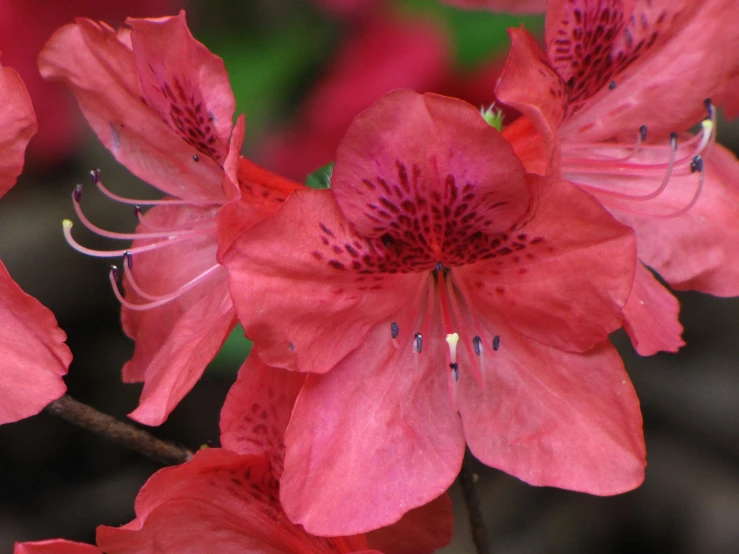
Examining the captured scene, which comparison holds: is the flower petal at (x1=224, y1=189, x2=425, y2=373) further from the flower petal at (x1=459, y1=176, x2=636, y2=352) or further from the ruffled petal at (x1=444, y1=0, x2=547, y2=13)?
the ruffled petal at (x1=444, y1=0, x2=547, y2=13)

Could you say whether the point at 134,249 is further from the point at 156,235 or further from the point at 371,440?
the point at 371,440

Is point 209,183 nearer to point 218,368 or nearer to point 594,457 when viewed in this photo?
point 594,457

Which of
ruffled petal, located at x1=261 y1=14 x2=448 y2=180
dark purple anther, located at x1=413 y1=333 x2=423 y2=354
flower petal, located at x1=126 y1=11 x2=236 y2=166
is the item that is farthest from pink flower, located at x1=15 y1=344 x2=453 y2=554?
ruffled petal, located at x1=261 y1=14 x2=448 y2=180

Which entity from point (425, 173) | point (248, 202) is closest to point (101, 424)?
point (248, 202)

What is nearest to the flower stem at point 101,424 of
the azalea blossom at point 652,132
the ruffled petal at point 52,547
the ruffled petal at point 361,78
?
the ruffled petal at point 52,547

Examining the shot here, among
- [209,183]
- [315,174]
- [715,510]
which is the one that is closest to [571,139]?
[315,174]

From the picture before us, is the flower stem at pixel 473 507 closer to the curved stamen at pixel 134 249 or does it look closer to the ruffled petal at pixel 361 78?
the curved stamen at pixel 134 249
